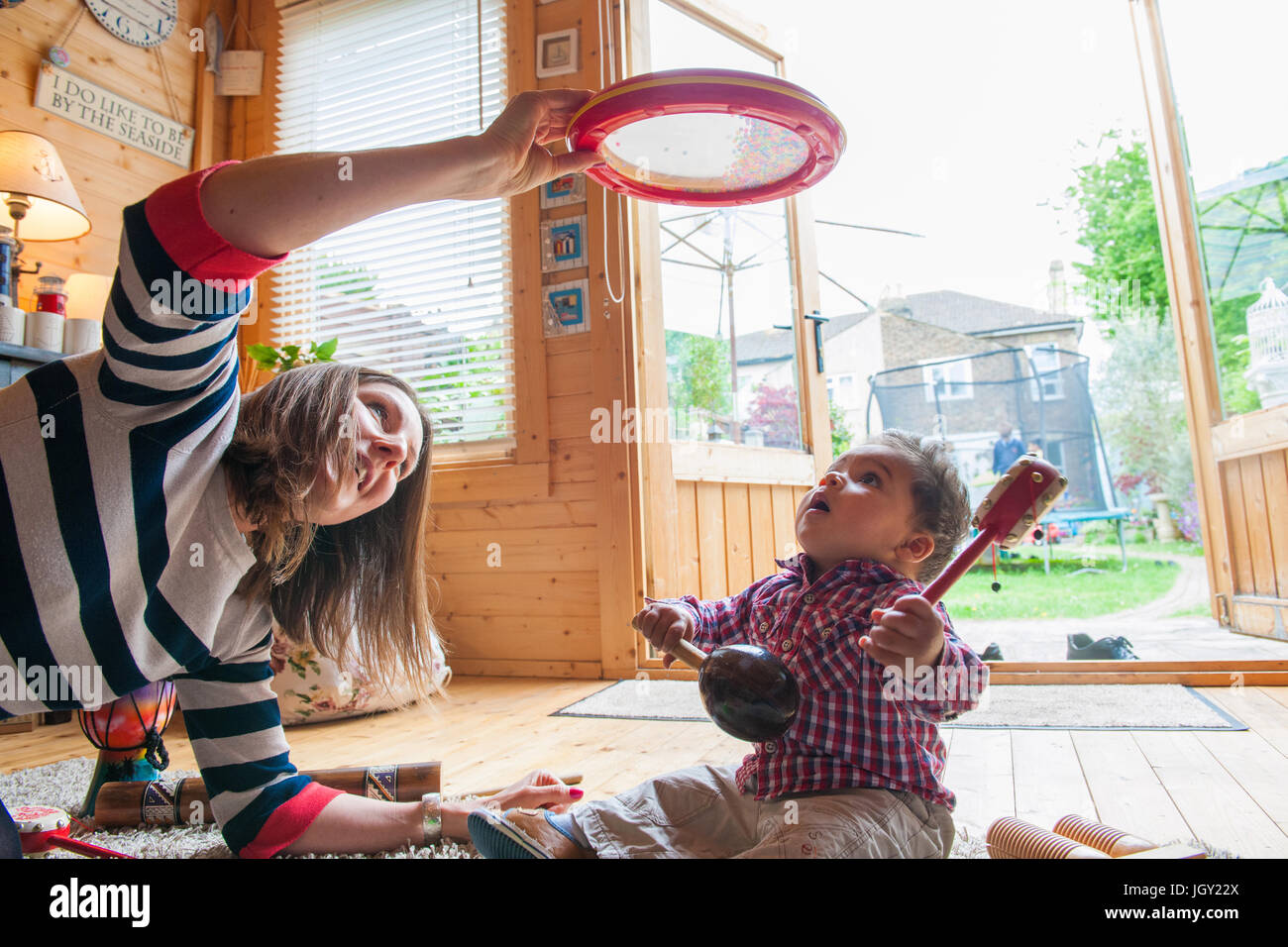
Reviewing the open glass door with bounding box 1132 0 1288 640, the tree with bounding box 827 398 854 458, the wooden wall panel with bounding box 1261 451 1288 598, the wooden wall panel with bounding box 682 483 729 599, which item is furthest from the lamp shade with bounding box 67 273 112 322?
the tree with bounding box 827 398 854 458

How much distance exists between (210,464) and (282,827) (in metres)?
0.51

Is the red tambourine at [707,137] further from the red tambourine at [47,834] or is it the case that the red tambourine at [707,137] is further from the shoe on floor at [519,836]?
the red tambourine at [47,834]

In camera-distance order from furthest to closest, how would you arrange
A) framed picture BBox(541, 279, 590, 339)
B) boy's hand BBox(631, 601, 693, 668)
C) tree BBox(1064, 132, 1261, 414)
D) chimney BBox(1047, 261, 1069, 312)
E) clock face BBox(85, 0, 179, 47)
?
1. chimney BBox(1047, 261, 1069, 312)
2. tree BBox(1064, 132, 1261, 414)
3. clock face BBox(85, 0, 179, 47)
4. framed picture BBox(541, 279, 590, 339)
5. boy's hand BBox(631, 601, 693, 668)

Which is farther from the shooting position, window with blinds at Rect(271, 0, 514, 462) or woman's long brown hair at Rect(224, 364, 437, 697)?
window with blinds at Rect(271, 0, 514, 462)

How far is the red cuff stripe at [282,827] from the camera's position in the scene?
1.01 meters

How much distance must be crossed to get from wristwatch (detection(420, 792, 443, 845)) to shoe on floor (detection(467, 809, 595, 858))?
19 centimetres

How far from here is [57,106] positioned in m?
2.77

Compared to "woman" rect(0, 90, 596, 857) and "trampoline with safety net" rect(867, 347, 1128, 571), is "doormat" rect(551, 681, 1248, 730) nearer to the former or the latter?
"woman" rect(0, 90, 596, 857)

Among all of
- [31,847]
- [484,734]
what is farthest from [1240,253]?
[31,847]

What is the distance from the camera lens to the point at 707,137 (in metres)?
0.99

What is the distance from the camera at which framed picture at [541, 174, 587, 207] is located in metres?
2.84

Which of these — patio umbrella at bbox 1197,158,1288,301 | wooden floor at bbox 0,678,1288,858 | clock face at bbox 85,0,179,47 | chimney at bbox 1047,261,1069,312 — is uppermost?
chimney at bbox 1047,261,1069,312

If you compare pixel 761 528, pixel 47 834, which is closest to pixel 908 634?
pixel 47 834
